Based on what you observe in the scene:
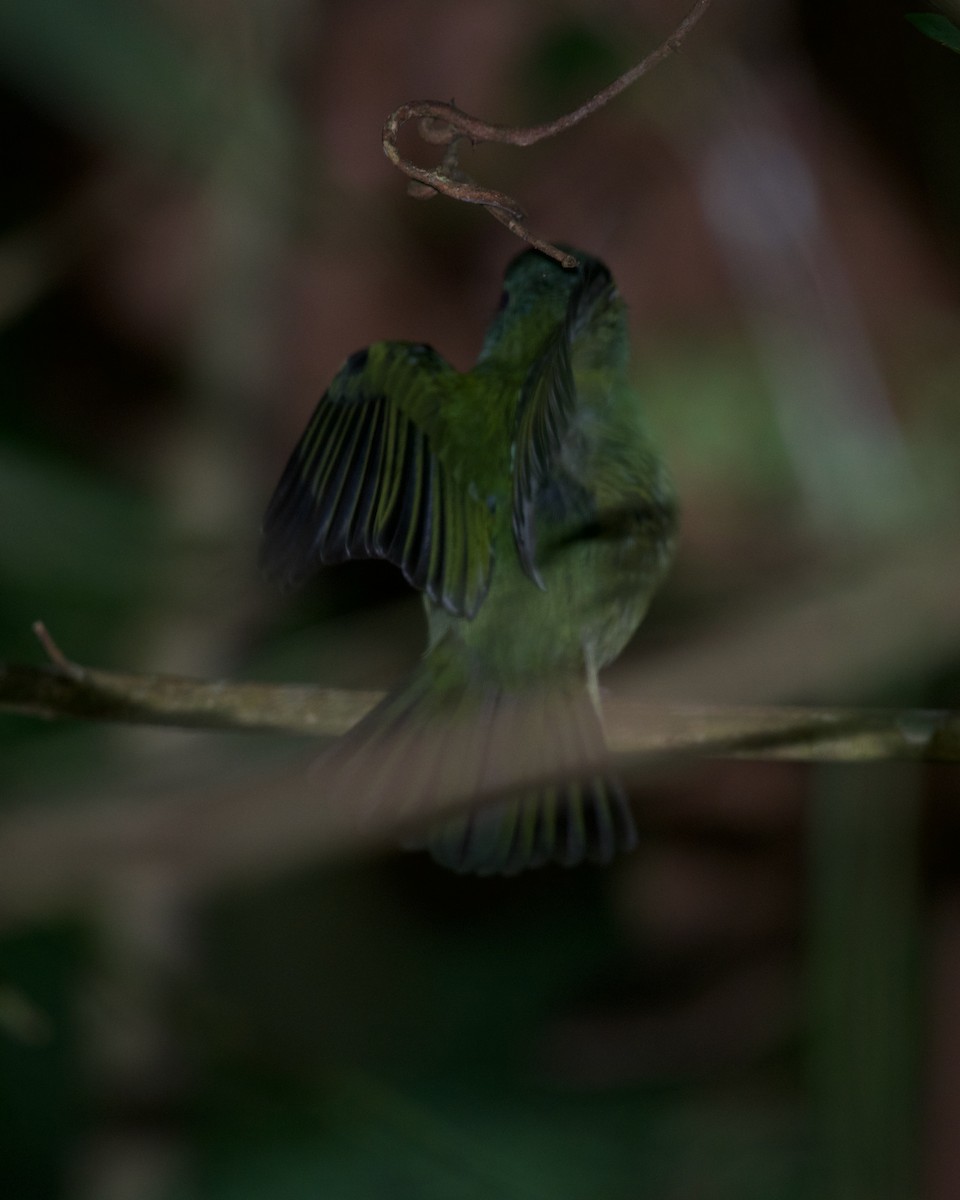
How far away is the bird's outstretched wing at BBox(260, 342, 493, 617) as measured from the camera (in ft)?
7.28

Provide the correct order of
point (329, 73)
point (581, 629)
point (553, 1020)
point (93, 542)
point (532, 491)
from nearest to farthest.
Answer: point (532, 491), point (581, 629), point (93, 542), point (553, 1020), point (329, 73)

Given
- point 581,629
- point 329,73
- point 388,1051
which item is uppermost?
point 329,73

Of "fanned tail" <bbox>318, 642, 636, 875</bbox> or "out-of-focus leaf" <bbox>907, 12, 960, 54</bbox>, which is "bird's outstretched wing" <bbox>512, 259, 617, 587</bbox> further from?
"out-of-focus leaf" <bbox>907, 12, 960, 54</bbox>

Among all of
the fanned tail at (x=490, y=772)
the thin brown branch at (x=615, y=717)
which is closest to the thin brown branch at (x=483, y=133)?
the thin brown branch at (x=615, y=717)

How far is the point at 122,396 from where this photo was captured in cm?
432

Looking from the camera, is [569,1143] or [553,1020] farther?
[553,1020]

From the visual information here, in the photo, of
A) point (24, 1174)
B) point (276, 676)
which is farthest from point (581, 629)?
point (24, 1174)

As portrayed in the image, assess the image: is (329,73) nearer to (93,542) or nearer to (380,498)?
(93,542)

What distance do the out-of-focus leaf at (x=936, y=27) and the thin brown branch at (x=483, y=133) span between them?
25cm

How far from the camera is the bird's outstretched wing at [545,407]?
192 centimetres

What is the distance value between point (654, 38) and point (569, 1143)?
2.66 m

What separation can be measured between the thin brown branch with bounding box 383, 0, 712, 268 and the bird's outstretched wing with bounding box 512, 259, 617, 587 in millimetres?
396

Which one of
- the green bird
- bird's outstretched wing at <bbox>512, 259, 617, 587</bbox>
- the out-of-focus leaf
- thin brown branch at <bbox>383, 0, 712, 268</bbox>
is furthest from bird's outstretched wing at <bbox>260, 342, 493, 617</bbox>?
the out-of-focus leaf

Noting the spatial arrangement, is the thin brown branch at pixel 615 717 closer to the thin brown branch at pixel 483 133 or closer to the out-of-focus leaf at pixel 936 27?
the thin brown branch at pixel 483 133
